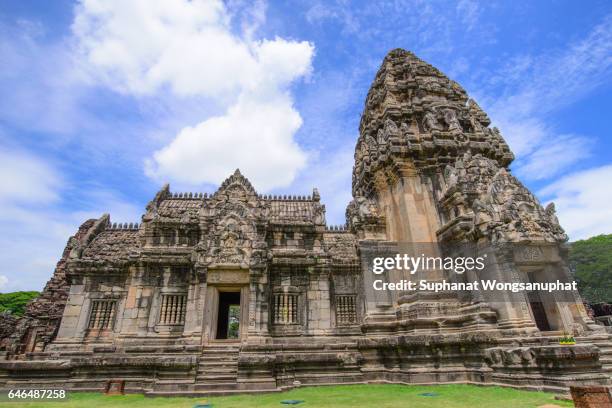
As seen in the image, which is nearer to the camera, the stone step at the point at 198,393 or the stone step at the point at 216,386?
the stone step at the point at 198,393

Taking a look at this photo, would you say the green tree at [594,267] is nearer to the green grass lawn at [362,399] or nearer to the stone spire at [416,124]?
the stone spire at [416,124]

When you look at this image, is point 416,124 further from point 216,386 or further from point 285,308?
point 216,386

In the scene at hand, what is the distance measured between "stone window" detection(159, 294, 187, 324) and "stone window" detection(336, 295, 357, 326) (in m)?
7.11

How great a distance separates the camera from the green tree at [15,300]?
44531mm

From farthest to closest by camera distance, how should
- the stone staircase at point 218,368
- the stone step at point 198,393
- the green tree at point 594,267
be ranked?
the green tree at point 594,267 < the stone staircase at point 218,368 < the stone step at point 198,393

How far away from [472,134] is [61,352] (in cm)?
2093

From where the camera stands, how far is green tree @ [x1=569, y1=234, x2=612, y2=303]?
41.3 m

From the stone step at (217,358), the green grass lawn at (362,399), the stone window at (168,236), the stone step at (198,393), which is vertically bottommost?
the green grass lawn at (362,399)

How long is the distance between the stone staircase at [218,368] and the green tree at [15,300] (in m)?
45.5

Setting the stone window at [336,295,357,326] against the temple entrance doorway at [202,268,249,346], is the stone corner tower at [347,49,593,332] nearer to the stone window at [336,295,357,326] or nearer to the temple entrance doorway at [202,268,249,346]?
the stone window at [336,295,357,326]

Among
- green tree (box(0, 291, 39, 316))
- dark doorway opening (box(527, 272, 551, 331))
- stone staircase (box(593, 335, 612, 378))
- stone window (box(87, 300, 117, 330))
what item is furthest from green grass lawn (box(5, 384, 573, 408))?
green tree (box(0, 291, 39, 316))

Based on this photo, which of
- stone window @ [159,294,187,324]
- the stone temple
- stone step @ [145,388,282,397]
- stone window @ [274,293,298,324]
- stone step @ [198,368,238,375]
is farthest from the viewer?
stone window @ [274,293,298,324]

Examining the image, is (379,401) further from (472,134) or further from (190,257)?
(472,134)

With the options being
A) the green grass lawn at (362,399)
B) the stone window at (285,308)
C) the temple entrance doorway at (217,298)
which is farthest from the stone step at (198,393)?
the stone window at (285,308)
